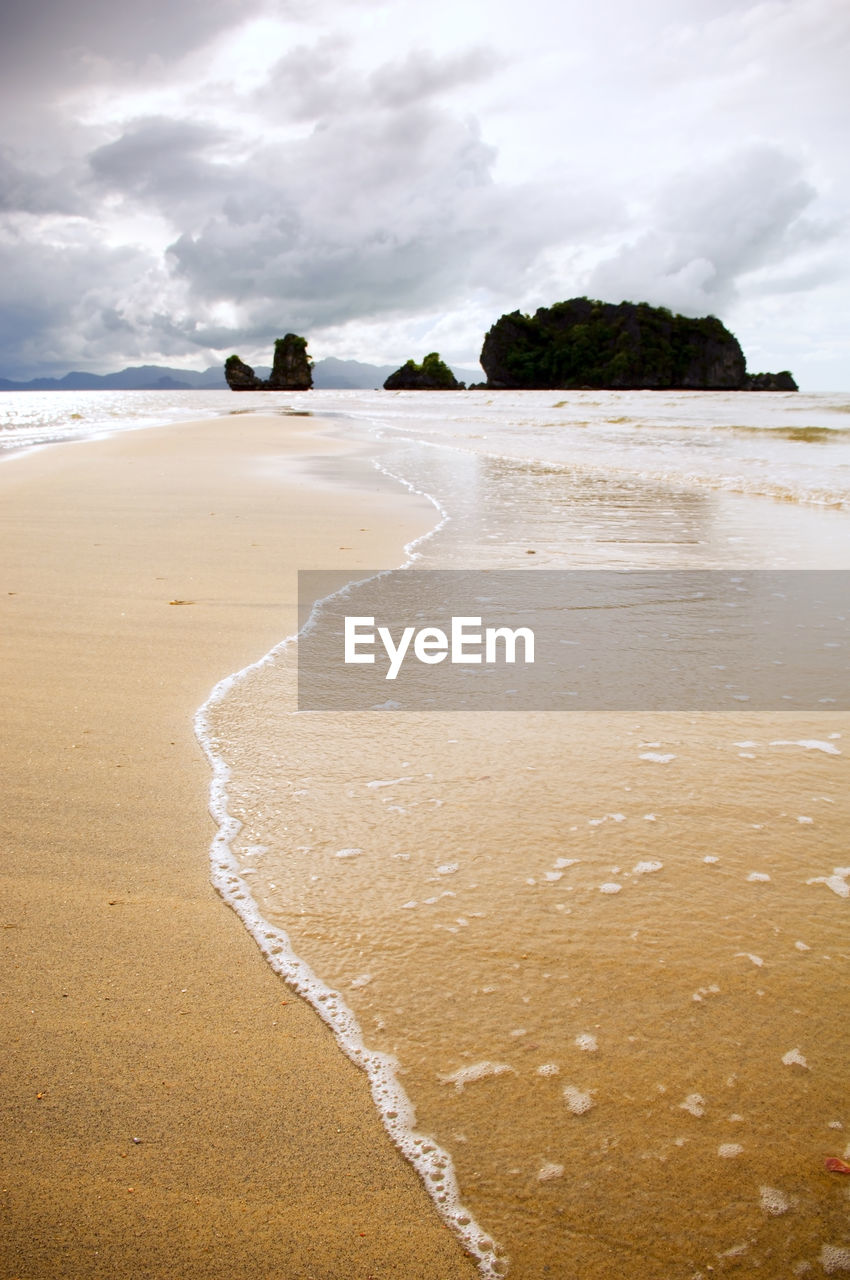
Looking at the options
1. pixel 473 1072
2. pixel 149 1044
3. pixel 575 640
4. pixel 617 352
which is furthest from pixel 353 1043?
pixel 617 352

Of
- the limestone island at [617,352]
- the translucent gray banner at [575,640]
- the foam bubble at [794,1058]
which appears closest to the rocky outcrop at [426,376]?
the limestone island at [617,352]

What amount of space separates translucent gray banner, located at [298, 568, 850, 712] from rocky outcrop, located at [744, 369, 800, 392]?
101109 mm

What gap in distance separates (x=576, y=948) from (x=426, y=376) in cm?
9511

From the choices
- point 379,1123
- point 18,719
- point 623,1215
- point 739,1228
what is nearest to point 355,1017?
point 379,1123

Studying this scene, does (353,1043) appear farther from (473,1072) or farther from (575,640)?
(575,640)

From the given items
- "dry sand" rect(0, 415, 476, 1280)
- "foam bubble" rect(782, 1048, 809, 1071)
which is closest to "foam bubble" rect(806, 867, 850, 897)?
"foam bubble" rect(782, 1048, 809, 1071)

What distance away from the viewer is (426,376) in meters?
91.8

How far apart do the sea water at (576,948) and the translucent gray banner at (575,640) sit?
7.0 inches

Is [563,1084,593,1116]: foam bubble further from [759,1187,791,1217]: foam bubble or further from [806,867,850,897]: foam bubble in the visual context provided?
[806,867,850,897]: foam bubble

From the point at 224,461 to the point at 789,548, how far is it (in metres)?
7.77

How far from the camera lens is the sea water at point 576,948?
119 cm

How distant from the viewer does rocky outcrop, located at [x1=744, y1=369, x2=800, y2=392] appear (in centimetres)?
9505

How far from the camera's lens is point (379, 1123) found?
1294 mm

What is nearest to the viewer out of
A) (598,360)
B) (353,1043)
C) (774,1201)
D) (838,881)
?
(774,1201)
